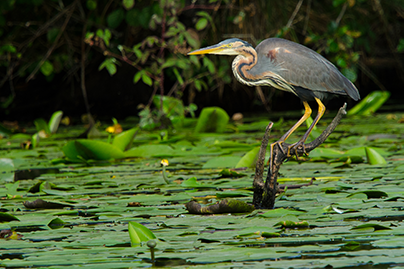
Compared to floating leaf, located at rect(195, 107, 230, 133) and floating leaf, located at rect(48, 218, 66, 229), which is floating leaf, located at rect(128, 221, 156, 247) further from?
floating leaf, located at rect(195, 107, 230, 133)

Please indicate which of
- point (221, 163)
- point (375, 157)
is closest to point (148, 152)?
point (221, 163)

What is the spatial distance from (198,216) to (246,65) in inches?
22.9

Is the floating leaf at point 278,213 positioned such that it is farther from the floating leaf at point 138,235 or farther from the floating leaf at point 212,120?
the floating leaf at point 212,120

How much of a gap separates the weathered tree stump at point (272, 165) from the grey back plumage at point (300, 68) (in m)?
0.18

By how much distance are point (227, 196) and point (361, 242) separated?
83 centimetres

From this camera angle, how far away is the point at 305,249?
4.66ft

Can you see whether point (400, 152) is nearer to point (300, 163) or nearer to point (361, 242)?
point (300, 163)

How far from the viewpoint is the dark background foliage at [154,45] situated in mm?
5043

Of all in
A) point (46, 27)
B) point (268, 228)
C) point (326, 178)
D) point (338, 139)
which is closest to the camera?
point (268, 228)

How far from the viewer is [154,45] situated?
247 inches

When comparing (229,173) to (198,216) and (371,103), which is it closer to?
(198,216)

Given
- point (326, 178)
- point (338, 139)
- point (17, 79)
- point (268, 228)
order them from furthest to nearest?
point (17, 79)
point (338, 139)
point (326, 178)
point (268, 228)

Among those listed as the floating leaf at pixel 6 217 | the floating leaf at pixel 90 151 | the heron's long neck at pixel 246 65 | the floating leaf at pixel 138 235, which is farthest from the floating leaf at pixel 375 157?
→ the floating leaf at pixel 6 217

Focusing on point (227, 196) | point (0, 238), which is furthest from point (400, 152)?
point (0, 238)
